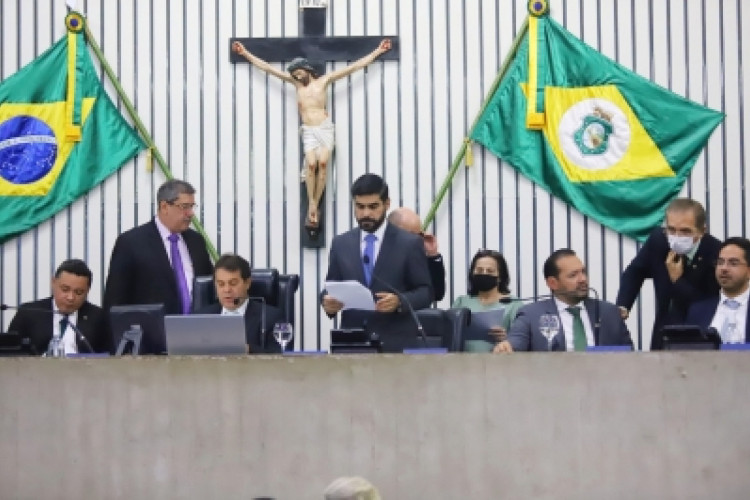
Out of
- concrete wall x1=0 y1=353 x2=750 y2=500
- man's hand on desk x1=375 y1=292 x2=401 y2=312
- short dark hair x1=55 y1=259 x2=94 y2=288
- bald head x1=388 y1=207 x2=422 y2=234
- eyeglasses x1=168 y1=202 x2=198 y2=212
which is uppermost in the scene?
eyeglasses x1=168 y1=202 x2=198 y2=212

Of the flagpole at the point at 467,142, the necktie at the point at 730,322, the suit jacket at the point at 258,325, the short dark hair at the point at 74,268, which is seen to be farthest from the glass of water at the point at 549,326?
the flagpole at the point at 467,142

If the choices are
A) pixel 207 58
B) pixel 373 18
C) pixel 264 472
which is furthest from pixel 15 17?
pixel 264 472

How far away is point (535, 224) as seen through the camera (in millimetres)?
9766

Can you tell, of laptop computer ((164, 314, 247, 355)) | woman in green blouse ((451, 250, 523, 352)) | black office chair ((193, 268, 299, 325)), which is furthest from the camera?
woman in green blouse ((451, 250, 523, 352))

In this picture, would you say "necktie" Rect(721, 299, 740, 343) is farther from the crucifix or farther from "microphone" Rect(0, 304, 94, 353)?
the crucifix

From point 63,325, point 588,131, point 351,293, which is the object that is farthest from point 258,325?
point 588,131

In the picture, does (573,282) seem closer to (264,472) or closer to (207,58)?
(264,472)

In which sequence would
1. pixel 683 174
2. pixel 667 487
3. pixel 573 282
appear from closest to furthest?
pixel 667 487, pixel 573 282, pixel 683 174

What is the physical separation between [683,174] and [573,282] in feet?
9.68

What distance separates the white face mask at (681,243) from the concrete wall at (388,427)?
157 centimetres

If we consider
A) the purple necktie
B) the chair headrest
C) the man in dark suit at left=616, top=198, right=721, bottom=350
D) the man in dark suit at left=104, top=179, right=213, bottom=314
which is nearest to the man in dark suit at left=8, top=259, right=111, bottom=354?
the man in dark suit at left=104, top=179, right=213, bottom=314

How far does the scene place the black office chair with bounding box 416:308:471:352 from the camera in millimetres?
6867

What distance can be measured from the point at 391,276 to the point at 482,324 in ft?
1.51

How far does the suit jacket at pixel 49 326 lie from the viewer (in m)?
7.75
